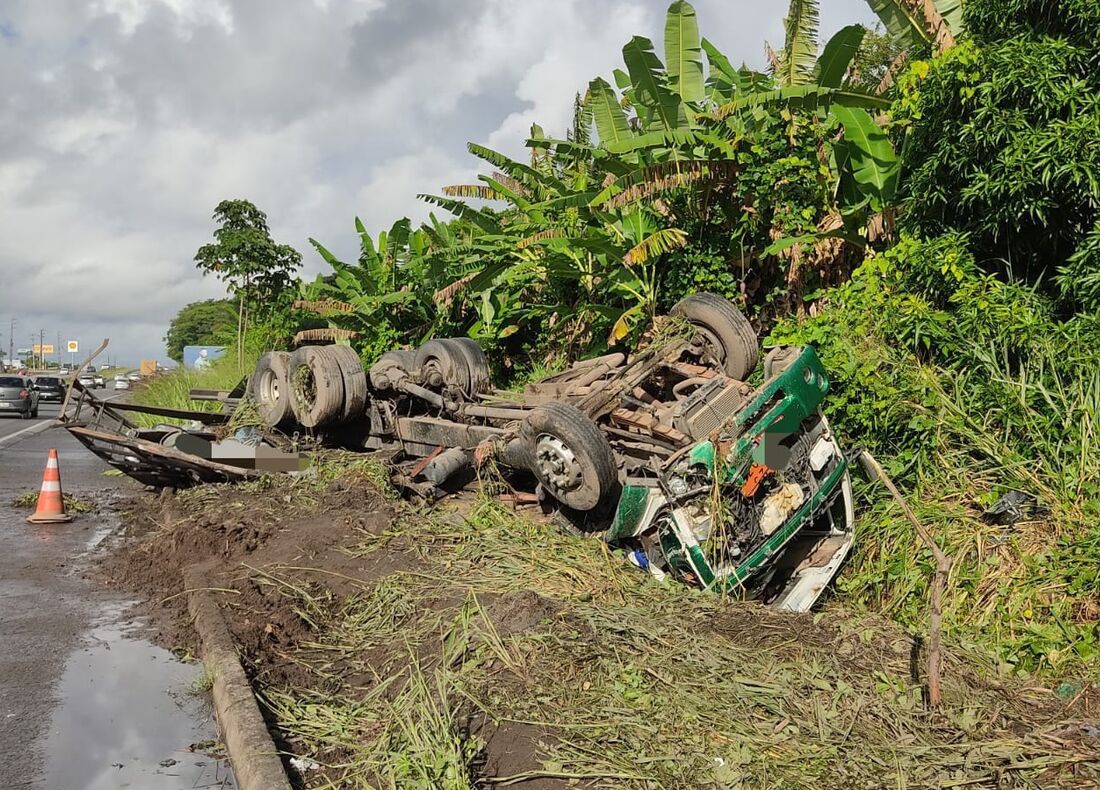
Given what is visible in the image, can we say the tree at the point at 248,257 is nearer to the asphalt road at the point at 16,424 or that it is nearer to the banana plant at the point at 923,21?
the asphalt road at the point at 16,424

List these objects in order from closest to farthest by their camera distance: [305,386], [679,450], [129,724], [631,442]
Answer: [129,724] < [679,450] < [631,442] < [305,386]

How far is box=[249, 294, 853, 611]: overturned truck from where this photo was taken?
5582 mm

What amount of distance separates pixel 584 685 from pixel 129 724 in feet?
7.26

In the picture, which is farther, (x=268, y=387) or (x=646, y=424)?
(x=268, y=387)

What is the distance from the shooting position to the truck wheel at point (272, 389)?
9.46 meters

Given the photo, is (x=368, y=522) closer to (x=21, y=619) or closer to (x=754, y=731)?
(x=21, y=619)

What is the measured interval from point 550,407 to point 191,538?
3.15 meters

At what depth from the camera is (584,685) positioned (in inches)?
161

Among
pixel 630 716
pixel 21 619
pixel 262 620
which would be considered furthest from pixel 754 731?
pixel 21 619

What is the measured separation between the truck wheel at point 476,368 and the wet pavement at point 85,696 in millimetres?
3627

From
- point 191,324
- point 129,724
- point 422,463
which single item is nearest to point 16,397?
point 422,463

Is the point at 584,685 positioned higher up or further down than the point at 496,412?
further down

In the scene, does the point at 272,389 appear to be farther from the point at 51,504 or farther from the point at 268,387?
the point at 51,504

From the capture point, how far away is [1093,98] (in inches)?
254
